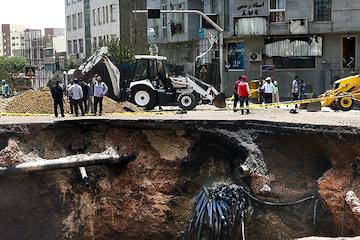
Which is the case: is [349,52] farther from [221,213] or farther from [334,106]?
[221,213]

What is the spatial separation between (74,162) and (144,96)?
33.5ft

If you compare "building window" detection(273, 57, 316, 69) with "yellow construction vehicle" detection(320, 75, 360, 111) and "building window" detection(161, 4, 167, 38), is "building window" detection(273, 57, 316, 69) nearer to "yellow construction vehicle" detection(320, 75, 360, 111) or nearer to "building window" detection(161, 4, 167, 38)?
"yellow construction vehicle" detection(320, 75, 360, 111)

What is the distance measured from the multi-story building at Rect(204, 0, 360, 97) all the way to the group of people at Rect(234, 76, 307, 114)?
4.98ft

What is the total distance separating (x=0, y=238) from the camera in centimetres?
1546

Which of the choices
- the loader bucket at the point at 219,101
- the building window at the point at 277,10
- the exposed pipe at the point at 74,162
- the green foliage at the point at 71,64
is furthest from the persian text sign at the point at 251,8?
the green foliage at the point at 71,64

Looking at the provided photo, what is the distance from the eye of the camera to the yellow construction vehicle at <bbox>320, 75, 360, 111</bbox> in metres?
23.5

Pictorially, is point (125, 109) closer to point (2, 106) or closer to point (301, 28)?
point (2, 106)

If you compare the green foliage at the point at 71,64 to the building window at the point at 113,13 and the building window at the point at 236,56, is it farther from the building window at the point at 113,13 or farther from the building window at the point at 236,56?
the building window at the point at 236,56

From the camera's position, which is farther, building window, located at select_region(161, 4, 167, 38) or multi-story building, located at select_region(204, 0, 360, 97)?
building window, located at select_region(161, 4, 167, 38)

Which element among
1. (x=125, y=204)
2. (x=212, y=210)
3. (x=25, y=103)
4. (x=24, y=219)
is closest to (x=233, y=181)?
(x=212, y=210)

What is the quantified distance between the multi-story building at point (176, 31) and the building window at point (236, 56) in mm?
4469

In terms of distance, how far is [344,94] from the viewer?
23.6 meters

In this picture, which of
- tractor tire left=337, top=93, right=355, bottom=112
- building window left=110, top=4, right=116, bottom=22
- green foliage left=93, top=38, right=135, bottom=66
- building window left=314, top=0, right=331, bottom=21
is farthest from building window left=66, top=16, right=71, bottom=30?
tractor tire left=337, top=93, right=355, bottom=112

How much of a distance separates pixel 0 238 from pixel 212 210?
5.63m
